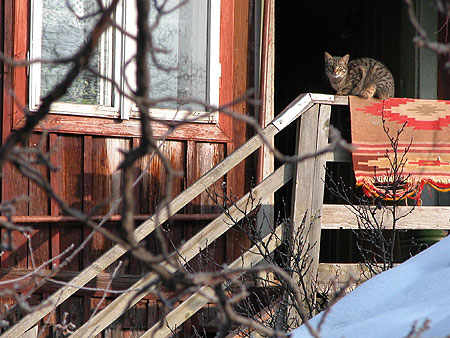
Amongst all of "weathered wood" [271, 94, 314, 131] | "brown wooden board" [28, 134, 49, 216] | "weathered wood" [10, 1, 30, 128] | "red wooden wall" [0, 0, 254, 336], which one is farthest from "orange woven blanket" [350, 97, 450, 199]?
"weathered wood" [10, 1, 30, 128]

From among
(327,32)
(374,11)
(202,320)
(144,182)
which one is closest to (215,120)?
(144,182)

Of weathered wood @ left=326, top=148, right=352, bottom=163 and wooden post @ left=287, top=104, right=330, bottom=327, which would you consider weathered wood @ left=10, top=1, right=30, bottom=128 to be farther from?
weathered wood @ left=326, top=148, right=352, bottom=163

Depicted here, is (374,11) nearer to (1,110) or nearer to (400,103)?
(400,103)

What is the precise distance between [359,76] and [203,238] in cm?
259

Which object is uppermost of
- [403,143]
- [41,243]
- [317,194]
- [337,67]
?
[337,67]

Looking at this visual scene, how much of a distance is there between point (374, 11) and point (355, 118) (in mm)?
3354

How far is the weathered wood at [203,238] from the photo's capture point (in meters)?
4.17

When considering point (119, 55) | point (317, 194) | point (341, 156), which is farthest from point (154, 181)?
point (341, 156)

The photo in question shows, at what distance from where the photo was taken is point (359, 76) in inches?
246

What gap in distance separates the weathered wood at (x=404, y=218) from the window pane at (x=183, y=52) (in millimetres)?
1499

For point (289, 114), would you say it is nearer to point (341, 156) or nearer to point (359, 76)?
point (341, 156)

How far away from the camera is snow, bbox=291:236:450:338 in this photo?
1.84m

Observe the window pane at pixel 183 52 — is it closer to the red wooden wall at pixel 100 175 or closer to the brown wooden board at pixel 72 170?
the red wooden wall at pixel 100 175

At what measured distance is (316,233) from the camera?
15.7 ft
